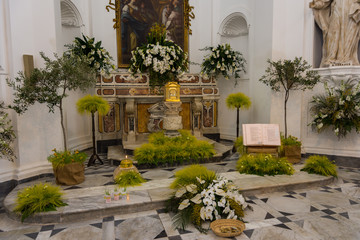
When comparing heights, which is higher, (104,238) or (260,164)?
(260,164)

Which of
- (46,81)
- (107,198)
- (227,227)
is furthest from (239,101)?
(46,81)

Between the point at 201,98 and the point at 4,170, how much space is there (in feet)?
16.8

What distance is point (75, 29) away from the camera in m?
7.59

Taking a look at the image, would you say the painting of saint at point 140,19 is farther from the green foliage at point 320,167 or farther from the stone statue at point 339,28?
the green foliage at point 320,167

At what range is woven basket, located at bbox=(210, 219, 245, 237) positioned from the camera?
3.09 m

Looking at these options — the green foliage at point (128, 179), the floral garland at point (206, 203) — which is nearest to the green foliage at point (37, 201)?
the green foliage at point (128, 179)

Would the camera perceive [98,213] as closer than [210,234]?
No

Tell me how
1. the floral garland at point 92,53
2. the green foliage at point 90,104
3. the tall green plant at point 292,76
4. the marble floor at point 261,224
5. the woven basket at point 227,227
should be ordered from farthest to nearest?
A: the floral garland at point 92,53
the tall green plant at point 292,76
the green foliage at point 90,104
the marble floor at point 261,224
the woven basket at point 227,227

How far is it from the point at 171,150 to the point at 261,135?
208 centimetres

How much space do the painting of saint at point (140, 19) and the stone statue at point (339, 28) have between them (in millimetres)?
4175

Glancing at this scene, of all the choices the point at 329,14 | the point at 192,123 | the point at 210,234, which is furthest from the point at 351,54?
the point at 210,234

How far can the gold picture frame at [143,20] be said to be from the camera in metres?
8.04

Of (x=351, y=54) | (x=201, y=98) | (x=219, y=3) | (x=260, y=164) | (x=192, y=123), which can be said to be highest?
(x=219, y=3)

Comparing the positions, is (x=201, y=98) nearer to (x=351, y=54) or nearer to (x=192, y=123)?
(x=192, y=123)
